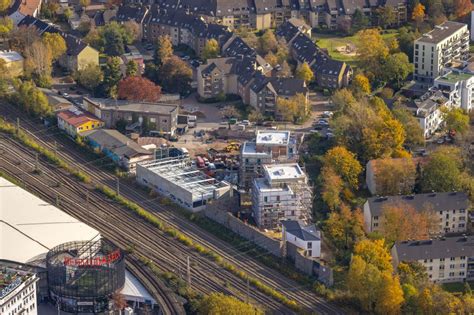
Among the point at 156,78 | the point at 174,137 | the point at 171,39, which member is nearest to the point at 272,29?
the point at 171,39

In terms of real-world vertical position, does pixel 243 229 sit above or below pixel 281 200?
below

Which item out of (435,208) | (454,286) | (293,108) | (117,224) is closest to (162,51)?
(293,108)

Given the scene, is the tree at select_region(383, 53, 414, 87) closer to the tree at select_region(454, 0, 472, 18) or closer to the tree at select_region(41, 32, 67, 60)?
the tree at select_region(454, 0, 472, 18)

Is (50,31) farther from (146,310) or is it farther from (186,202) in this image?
(146,310)

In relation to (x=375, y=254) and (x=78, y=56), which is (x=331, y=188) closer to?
(x=375, y=254)

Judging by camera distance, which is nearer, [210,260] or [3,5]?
[210,260]

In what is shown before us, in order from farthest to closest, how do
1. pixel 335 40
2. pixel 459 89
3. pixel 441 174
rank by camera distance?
pixel 335 40 < pixel 459 89 < pixel 441 174
